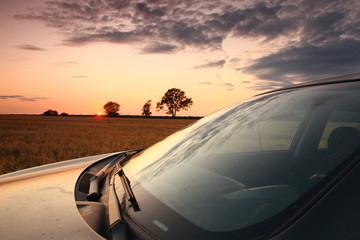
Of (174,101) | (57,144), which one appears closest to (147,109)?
(174,101)

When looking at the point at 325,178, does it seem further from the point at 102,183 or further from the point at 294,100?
the point at 102,183

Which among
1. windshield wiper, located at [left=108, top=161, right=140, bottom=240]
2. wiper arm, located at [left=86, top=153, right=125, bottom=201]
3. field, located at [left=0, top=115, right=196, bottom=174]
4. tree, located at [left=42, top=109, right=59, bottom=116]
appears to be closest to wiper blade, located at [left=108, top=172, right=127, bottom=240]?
windshield wiper, located at [left=108, top=161, right=140, bottom=240]

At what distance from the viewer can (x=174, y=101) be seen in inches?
4181

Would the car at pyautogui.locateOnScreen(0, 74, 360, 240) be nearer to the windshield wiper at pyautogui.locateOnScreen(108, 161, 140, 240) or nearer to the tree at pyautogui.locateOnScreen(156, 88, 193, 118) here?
the windshield wiper at pyautogui.locateOnScreen(108, 161, 140, 240)

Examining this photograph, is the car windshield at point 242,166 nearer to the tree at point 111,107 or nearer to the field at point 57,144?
the field at point 57,144

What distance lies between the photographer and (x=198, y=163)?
1384 millimetres

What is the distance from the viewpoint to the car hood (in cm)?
90

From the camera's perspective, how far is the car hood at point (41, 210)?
896 mm

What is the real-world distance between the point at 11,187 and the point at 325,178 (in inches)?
64.8

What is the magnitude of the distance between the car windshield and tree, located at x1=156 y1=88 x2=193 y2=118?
103m

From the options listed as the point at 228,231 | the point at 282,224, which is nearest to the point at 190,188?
the point at 228,231

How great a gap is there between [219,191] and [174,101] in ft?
346

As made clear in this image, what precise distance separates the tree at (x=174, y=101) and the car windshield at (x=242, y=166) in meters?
103

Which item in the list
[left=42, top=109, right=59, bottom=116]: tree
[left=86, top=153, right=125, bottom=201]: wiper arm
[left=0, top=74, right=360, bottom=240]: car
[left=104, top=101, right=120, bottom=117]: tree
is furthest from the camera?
[left=104, top=101, right=120, bottom=117]: tree
